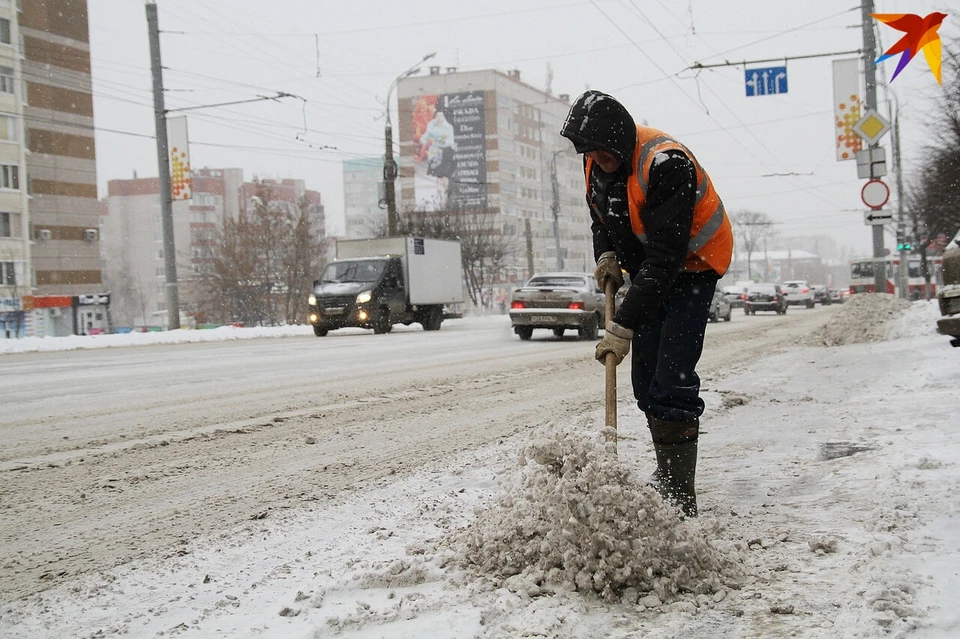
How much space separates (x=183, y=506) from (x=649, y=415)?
227cm

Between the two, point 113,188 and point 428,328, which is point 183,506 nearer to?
point 428,328

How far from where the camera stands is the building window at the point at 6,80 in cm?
5144

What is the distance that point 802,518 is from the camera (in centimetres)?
370

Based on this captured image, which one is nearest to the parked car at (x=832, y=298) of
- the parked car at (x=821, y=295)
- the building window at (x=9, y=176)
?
the parked car at (x=821, y=295)

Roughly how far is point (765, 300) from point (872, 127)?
74.2ft

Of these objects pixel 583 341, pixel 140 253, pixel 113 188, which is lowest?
pixel 583 341

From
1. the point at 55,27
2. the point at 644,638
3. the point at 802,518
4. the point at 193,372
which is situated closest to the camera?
the point at 644,638

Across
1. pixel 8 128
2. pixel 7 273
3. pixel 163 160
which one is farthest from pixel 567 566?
pixel 8 128

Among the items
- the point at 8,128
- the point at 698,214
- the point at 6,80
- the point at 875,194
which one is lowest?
the point at 698,214

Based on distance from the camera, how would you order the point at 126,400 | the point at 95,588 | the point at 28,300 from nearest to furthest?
the point at 95,588, the point at 126,400, the point at 28,300

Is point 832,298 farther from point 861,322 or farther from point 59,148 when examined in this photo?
point 59,148

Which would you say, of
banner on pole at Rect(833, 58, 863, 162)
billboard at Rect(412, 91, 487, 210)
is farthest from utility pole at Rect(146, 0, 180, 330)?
billboard at Rect(412, 91, 487, 210)

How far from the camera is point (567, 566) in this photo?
2879mm

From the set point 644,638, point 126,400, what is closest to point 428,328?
point 126,400
